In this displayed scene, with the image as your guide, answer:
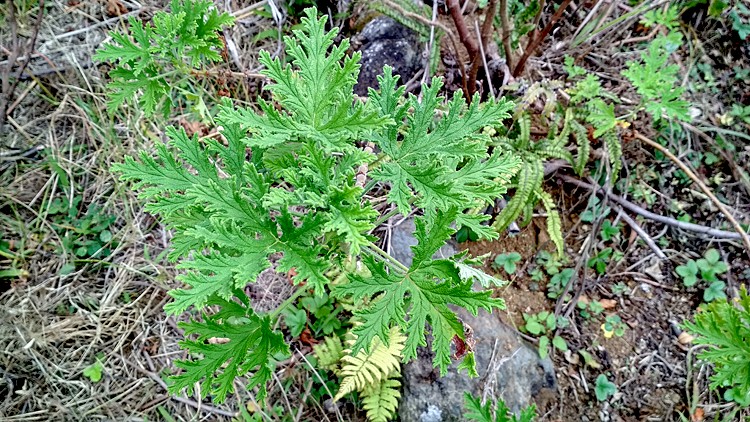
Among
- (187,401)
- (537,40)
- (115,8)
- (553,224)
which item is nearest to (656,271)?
(553,224)

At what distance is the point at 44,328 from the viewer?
311cm

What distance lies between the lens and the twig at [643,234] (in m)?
3.35

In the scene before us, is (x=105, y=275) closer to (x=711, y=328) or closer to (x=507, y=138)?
(x=507, y=138)

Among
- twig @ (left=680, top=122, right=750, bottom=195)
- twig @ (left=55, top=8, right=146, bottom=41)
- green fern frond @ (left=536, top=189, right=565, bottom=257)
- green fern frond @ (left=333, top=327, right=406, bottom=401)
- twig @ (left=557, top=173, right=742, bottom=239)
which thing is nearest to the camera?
green fern frond @ (left=333, top=327, right=406, bottom=401)

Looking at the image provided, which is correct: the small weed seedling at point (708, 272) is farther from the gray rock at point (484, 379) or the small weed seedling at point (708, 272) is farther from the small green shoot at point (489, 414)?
the small green shoot at point (489, 414)

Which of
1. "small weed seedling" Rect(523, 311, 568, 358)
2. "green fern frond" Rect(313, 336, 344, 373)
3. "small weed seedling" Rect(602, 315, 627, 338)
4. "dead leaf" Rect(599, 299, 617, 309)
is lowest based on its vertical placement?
"green fern frond" Rect(313, 336, 344, 373)

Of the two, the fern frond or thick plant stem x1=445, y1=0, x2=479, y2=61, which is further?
the fern frond

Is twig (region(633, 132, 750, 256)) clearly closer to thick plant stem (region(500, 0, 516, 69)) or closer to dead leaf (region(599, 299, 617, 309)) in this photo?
dead leaf (region(599, 299, 617, 309))

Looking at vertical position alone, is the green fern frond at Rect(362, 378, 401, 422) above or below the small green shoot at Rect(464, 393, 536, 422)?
below

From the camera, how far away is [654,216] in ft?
11.1

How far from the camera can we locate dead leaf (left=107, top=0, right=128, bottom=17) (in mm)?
3697

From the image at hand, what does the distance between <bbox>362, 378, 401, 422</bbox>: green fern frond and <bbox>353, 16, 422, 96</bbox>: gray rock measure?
1770mm

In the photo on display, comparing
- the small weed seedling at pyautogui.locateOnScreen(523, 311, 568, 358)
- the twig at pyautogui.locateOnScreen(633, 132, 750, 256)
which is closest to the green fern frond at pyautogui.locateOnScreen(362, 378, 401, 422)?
the small weed seedling at pyautogui.locateOnScreen(523, 311, 568, 358)

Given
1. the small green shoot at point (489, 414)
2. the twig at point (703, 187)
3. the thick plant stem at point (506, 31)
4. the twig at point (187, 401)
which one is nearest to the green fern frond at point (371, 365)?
the small green shoot at point (489, 414)
